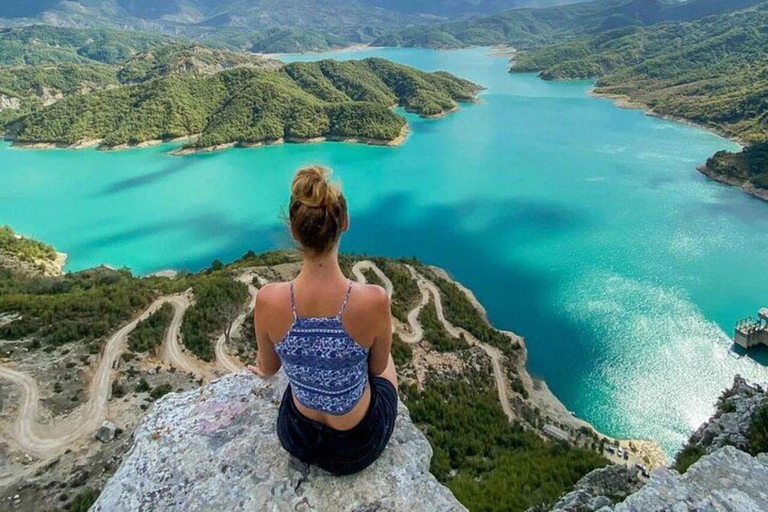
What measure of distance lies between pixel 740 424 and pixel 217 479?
922 cm

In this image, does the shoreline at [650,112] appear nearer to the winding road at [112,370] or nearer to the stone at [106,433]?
the winding road at [112,370]

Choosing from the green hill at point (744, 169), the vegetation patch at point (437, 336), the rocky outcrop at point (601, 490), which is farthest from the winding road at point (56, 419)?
the green hill at point (744, 169)

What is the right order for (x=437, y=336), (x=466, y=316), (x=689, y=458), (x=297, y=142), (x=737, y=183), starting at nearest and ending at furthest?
(x=689, y=458) < (x=437, y=336) < (x=466, y=316) < (x=737, y=183) < (x=297, y=142)

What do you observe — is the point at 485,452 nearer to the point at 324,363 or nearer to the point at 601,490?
the point at 601,490

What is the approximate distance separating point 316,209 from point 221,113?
75519mm

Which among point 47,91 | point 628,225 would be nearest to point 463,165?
point 628,225

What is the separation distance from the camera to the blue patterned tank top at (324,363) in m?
2.59

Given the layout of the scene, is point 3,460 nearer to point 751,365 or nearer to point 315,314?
point 315,314

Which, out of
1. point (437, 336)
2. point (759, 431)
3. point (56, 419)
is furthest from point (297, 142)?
point (759, 431)

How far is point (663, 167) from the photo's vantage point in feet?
162

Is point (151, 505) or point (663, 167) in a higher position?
point (151, 505)

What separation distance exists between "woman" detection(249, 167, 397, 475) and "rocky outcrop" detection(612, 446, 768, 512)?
2658 mm

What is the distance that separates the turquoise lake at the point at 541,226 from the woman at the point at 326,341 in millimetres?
15471

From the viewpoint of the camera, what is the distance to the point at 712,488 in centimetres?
414
